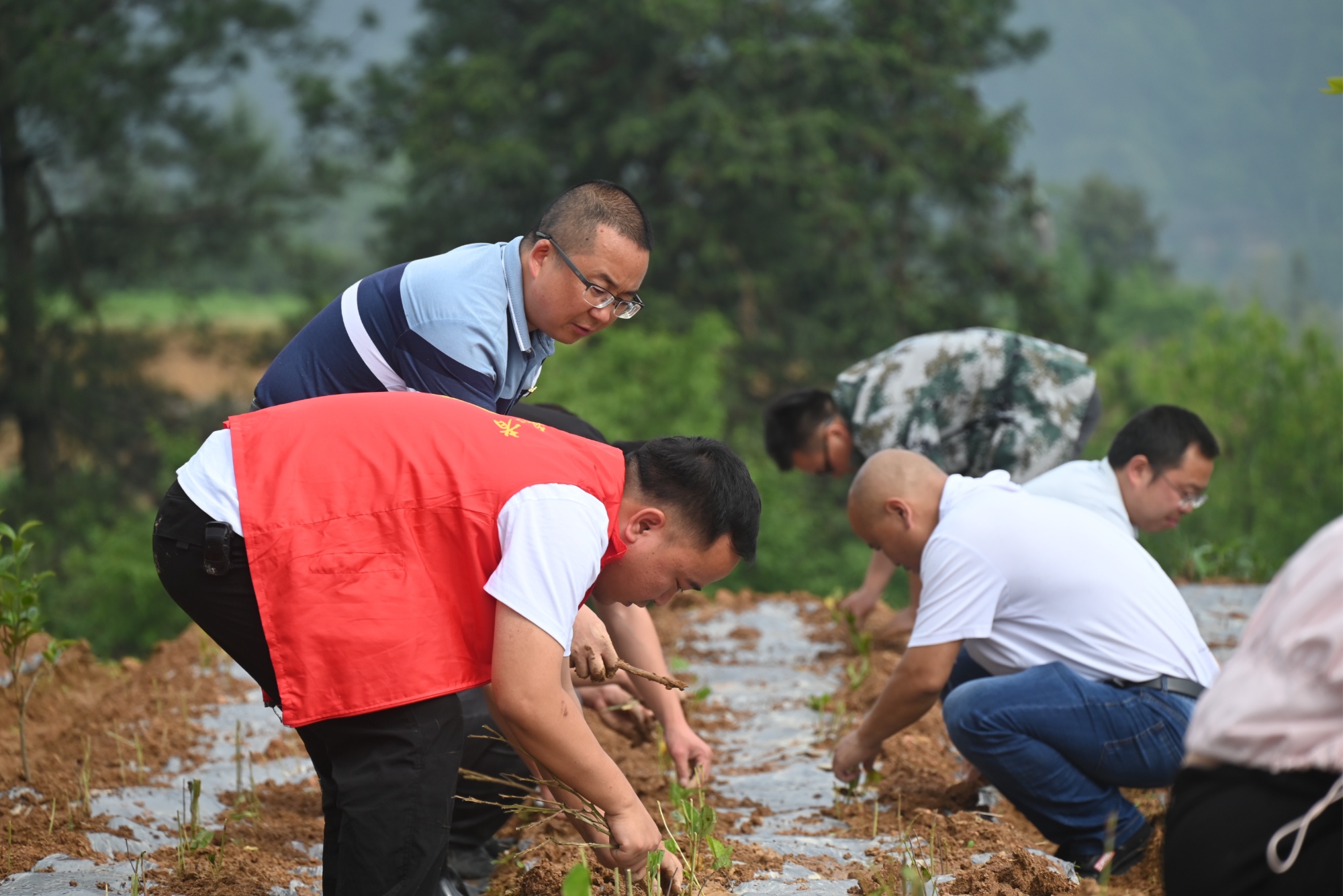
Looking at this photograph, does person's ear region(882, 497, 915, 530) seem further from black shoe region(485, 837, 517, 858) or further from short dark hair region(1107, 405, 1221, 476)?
black shoe region(485, 837, 517, 858)

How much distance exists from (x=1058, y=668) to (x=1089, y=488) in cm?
119

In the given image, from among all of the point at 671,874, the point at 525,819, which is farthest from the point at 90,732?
the point at 671,874

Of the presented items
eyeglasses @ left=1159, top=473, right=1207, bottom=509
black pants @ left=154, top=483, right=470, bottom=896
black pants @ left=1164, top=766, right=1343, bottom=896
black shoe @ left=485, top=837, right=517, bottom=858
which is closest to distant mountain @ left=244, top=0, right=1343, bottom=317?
eyeglasses @ left=1159, top=473, right=1207, bottom=509

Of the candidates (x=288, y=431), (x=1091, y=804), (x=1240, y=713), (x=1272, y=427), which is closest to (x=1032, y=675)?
(x=1091, y=804)

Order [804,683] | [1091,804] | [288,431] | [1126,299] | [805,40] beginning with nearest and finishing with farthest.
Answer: [288,431] < [1091,804] < [804,683] < [805,40] < [1126,299]

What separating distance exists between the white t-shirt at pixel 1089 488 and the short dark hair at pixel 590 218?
1.87 metres

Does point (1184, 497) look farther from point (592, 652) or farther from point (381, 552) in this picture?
point (381, 552)

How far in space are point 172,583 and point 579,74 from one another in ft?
56.0

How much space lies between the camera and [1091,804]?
3492 millimetres

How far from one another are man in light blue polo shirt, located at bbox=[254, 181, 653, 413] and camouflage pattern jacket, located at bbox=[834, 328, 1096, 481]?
7.51ft

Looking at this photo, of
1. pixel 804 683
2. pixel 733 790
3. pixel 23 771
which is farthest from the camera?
pixel 804 683

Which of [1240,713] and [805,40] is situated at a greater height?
[805,40]

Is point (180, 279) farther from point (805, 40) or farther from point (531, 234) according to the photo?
point (531, 234)

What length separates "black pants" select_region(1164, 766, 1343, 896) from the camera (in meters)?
1.75
